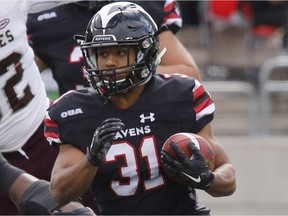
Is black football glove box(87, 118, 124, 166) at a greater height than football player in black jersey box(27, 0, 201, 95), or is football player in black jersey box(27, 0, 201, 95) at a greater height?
black football glove box(87, 118, 124, 166)

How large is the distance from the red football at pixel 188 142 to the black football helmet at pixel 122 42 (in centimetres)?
27

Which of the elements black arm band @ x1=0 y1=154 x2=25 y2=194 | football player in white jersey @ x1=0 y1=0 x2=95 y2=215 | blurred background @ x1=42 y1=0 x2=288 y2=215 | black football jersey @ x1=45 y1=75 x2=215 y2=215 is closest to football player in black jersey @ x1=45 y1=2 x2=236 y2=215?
black football jersey @ x1=45 y1=75 x2=215 y2=215

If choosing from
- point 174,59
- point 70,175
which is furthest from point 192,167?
point 174,59

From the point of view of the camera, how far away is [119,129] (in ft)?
12.5

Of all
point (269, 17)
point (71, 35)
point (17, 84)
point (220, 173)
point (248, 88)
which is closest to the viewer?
point (220, 173)

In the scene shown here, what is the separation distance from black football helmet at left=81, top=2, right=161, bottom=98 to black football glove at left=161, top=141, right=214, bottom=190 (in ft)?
1.07

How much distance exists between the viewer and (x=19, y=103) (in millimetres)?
4723

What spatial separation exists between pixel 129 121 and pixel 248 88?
315 centimetres

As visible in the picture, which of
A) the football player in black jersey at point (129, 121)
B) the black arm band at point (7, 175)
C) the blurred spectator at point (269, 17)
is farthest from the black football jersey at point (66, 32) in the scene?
the blurred spectator at point (269, 17)

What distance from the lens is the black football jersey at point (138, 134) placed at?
4.05 metres

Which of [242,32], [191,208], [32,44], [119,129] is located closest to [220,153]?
[191,208]

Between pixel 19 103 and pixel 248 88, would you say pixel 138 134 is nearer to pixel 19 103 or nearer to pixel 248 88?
pixel 19 103

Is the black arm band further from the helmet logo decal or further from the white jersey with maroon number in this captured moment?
the helmet logo decal

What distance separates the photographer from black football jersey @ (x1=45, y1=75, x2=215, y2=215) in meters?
4.05
